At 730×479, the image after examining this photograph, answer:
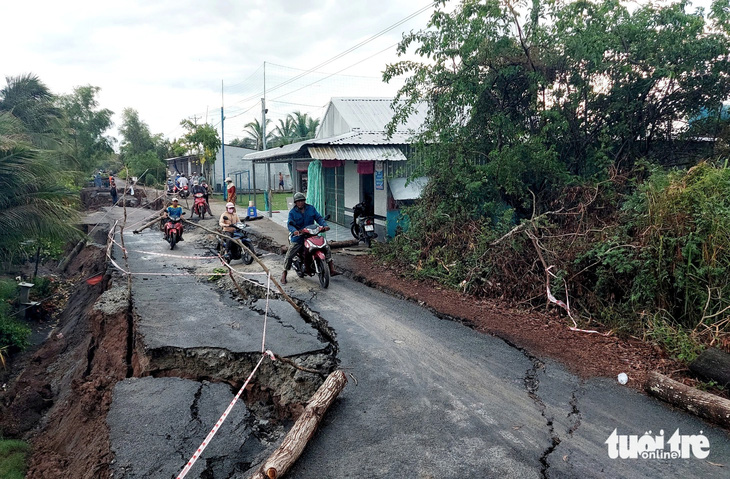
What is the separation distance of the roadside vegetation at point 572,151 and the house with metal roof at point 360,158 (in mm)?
1589

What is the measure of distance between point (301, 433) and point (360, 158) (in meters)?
8.27

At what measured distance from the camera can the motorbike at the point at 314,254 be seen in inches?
337

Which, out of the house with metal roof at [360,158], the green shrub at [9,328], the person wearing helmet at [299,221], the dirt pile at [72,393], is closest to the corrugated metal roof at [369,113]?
the house with metal roof at [360,158]

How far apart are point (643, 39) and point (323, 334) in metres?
6.87

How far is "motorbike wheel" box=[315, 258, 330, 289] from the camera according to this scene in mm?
8539

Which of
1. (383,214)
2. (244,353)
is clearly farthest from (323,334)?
(383,214)

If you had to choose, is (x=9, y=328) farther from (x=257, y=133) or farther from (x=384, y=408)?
(x=257, y=133)

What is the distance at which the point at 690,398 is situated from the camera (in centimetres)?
417

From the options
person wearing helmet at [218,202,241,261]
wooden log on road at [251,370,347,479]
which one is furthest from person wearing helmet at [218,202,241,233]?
wooden log on road at [251,370,347,479]

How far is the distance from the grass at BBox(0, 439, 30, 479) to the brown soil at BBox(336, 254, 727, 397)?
5.10 m

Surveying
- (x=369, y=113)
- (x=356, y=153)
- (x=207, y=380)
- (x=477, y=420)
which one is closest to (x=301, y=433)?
(x=477, y=420)

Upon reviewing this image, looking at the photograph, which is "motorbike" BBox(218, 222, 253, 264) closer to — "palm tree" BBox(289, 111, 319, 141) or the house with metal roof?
the house with metal roof

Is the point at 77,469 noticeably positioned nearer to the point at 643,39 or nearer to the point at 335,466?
the point at 335,466

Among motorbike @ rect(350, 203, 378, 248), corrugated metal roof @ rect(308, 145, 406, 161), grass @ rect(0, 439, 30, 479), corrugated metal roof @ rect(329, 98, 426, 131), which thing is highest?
corrugated metal roof @ rect(329, 98, 426, 131)
